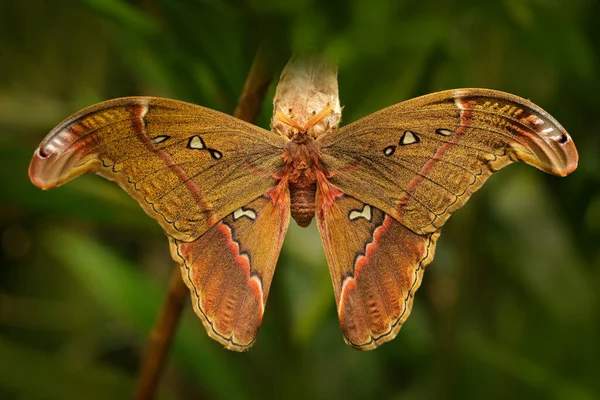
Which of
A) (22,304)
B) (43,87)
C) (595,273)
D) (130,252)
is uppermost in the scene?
(43,87)

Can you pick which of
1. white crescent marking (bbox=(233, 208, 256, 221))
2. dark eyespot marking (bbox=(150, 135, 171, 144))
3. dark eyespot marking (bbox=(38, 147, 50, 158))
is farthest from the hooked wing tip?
white crescent marking (bbox=(233, 208, 256, 221))

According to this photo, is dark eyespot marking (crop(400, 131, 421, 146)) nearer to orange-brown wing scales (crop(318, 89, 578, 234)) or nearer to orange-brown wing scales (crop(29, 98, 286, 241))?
orange-brown wing scales (crop(318, 89, 578, 234))

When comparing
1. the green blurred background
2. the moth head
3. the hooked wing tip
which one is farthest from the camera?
the green blurred background

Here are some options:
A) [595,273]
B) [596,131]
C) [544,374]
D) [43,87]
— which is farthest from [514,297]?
[43,87]

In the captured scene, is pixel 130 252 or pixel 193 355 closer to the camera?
pixel 193 355

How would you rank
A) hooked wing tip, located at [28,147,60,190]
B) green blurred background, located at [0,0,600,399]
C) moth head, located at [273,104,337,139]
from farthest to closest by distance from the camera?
green blurred background, located at [0,0,600,399] → moth head, located at [273,104,337,139] → hooked wing tip, located at [28,147,60,190]

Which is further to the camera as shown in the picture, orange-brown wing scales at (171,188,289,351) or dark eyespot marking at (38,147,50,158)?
orange-brown wing scales at (171,188,289,351)

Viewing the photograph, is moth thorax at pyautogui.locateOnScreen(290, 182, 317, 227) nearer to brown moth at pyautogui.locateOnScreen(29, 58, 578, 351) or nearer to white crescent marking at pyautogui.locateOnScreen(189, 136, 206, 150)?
brown moth at pyautogui.locateOnScreen(29, 58, 578, 351)

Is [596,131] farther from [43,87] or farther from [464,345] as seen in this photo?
[43,87]

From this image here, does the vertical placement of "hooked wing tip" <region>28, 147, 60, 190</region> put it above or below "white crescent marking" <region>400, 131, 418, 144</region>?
below
